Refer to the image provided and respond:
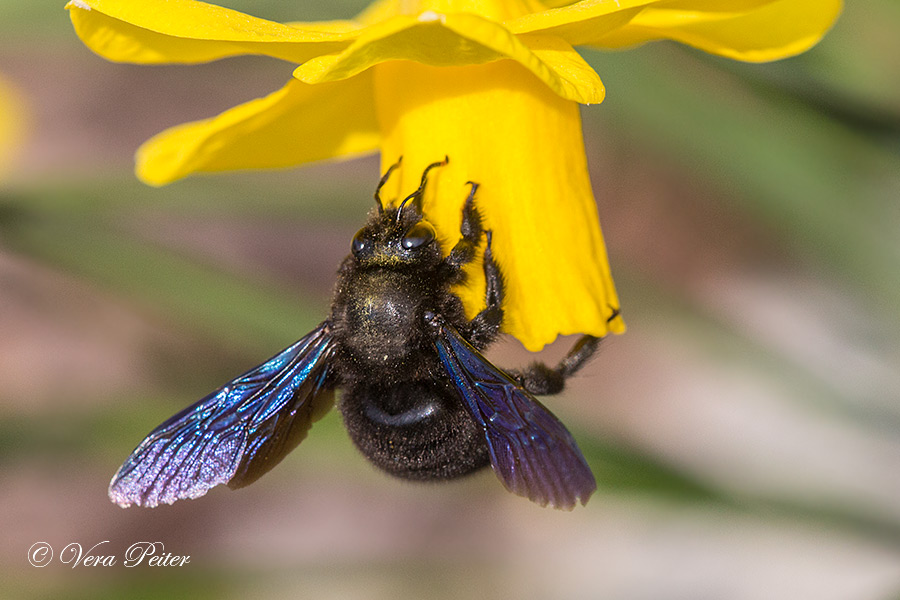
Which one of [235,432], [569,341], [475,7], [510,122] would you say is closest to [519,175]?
[510,122]

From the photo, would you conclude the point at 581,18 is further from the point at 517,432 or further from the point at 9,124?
the point at 9,124

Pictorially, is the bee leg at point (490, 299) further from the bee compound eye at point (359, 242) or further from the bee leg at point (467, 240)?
the bee compound eye at point (359, 242)

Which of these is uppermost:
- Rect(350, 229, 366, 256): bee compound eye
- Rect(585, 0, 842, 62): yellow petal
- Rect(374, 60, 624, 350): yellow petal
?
Rect(585, 0, 842, 62): yellow petal

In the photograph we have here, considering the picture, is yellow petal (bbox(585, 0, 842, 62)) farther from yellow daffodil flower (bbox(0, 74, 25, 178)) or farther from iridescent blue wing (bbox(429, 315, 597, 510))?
yellow daffodil flower (bbox(0, 74, 25, 178))

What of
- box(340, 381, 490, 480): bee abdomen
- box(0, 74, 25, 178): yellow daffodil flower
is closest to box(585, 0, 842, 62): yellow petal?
box(340, 381, 490, 480): bee abdomen

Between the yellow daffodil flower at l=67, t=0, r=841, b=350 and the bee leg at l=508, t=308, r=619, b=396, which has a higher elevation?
the yellow daffodil flower at l=67, t=0, r=841, b=350

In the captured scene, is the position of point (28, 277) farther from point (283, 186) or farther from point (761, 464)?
point (761, 464)

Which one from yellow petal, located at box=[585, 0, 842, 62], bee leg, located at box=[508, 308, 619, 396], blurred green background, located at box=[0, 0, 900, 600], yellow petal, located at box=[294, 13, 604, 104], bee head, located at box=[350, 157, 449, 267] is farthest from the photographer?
blurred green background, located at box=[0, 0, 900, 600]
